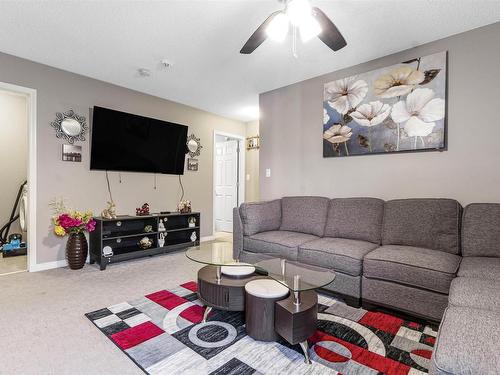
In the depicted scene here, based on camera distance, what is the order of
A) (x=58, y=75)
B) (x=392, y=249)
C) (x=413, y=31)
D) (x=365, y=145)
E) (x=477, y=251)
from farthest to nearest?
(x=58, y=75)
(x=365, y=145)
(x=413, y=31)
(x=392, y=249)
(x=477, y=251)

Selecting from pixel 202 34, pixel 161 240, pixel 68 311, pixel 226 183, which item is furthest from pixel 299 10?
pixel 226 183

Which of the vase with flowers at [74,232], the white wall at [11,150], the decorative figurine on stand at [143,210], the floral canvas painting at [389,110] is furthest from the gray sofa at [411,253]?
the white wall at [11,150]

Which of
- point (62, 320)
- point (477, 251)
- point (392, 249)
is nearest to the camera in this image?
point (62, 320)

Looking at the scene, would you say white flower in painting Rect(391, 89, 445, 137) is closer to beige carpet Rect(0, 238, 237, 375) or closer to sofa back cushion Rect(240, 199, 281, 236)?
sofa back cushion Rect(240, 199, 281, 236)

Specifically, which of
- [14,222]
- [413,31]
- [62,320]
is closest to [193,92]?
[413,31]

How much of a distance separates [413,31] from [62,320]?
12.4 ft

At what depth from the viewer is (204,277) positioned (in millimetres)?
2000

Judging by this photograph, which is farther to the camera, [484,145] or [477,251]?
[484,145]

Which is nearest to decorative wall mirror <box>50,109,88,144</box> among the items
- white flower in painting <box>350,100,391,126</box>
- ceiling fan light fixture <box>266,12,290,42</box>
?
ceiling fan light fixture <box>266,12,290,42</box>

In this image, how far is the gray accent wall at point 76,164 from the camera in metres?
3.15

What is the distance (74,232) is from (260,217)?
2.22 metres

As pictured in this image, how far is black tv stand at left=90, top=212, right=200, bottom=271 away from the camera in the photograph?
3.30 metres

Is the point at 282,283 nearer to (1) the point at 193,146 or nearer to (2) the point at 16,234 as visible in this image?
(1) the point at 193,146

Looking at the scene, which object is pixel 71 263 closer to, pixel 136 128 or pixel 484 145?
pixel 136 128
